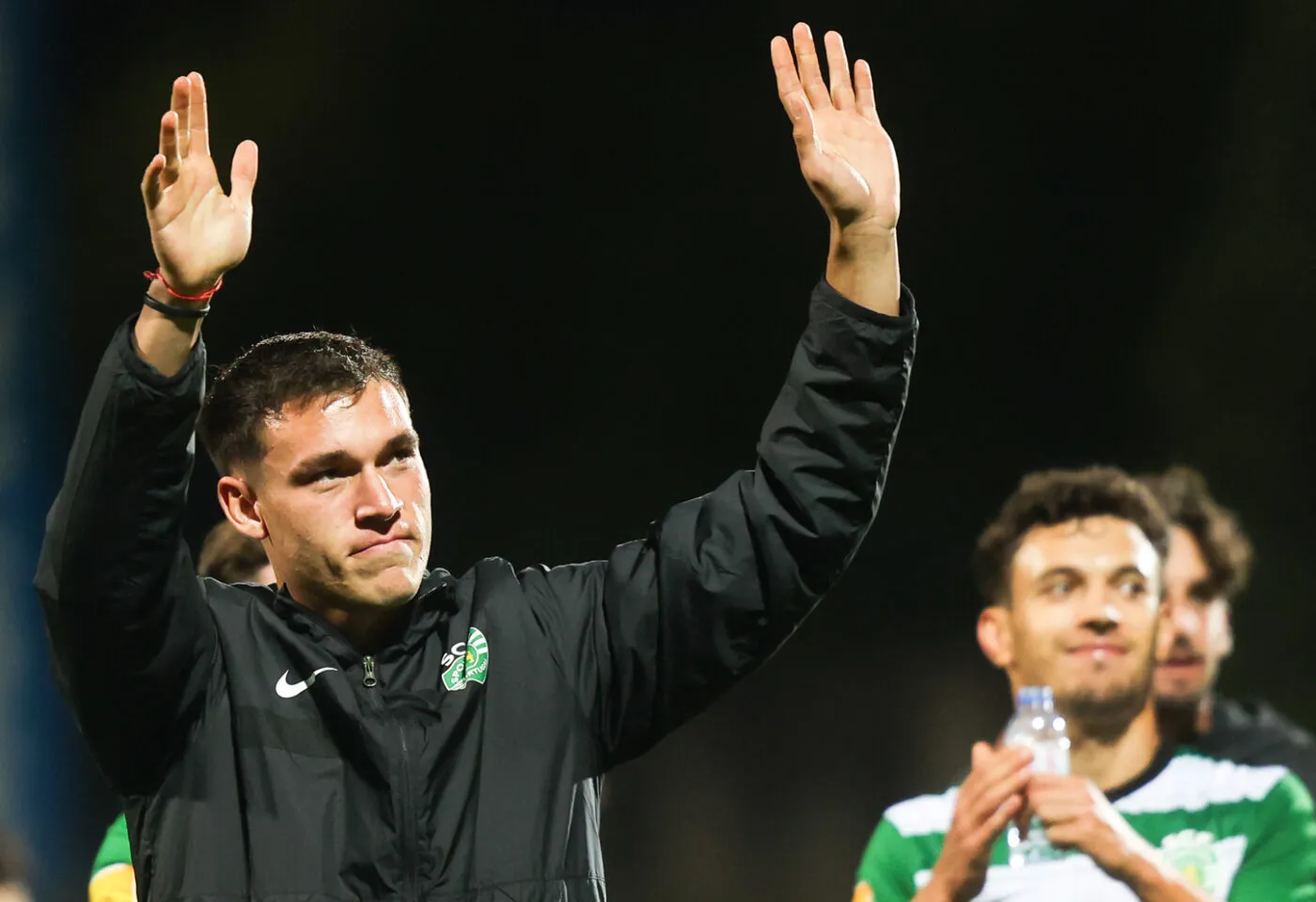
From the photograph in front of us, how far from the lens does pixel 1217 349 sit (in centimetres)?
454

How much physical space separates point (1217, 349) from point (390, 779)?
3.56 metres

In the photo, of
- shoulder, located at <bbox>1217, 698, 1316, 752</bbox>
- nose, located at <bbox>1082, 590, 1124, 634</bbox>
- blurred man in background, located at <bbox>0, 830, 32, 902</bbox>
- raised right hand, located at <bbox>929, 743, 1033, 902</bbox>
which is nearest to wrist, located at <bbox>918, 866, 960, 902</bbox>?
raised right hand, located at <bbox>929, 743, 1033, 902</bbox>

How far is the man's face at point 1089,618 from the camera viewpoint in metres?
3.12

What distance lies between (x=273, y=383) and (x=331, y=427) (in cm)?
10

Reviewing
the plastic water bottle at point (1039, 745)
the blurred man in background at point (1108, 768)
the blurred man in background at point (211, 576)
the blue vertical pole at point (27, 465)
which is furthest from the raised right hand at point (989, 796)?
the blue vertical pole at point (27, 465)

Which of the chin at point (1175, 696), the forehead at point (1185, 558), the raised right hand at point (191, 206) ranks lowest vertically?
the chin at point (1175, 696)

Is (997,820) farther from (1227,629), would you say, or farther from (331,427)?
(1227,629)

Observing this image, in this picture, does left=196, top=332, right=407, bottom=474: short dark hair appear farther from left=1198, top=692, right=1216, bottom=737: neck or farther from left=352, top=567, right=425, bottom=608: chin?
left=1198, top=692, right=1216, bottom=737: neck

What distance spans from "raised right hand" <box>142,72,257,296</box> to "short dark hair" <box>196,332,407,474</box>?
0.23 metres

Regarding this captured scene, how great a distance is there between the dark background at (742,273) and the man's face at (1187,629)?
0.54 metres

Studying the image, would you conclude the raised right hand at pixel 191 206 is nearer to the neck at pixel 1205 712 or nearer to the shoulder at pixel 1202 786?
the shoulder at pixel 1202 786

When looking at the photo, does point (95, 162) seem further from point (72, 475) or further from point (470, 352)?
point (72, 475)

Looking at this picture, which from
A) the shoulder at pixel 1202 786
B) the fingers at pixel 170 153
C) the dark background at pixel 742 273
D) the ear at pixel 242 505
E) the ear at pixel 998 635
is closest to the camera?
the fingers at pixel 170 153

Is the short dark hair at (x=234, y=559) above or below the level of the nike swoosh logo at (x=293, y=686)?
above
